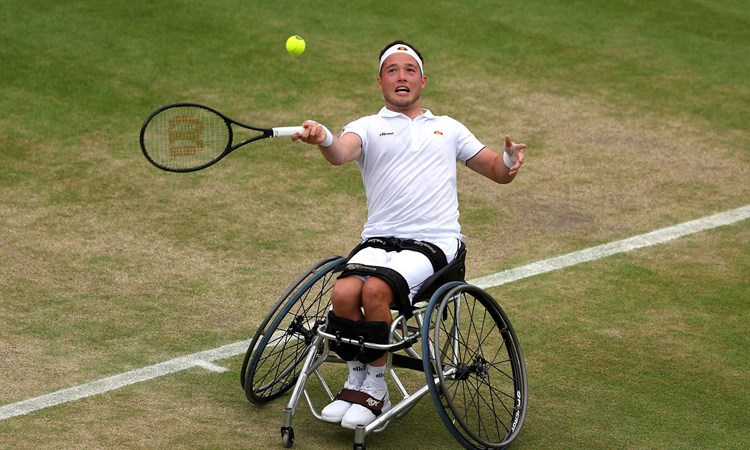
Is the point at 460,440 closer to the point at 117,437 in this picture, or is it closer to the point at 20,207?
the point at 117,437

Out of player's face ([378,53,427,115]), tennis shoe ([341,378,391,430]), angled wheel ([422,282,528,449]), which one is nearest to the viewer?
angled wheel ([422,282,528,449])

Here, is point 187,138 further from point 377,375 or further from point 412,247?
point 377,375

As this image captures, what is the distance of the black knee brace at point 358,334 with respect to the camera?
6328 millimetres

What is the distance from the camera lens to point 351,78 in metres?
12.2

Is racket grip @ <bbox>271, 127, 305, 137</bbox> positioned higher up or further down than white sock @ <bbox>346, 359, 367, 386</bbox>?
higher up

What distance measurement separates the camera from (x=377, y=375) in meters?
6.61

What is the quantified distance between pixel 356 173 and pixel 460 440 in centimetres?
463

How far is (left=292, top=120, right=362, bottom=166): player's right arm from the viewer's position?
6.34m

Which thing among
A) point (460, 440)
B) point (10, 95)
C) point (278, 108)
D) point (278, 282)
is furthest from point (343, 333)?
point (10, 95)

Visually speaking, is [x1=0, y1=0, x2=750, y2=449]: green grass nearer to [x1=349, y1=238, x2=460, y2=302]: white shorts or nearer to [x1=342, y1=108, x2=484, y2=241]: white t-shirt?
[x1=349, y1=238, x2=460, y2=302]: white shorts

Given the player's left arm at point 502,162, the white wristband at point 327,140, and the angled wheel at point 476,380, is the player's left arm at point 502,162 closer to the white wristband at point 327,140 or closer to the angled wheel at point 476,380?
the angled wheel at point 476,380

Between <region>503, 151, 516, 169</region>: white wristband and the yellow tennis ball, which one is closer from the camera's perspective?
<region>503, 151, 516, 169</region>: white wristband

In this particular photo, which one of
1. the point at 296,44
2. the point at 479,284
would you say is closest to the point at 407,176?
the point at 479,284

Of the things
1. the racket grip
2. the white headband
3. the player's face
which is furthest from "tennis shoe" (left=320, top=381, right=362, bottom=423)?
the white headband
